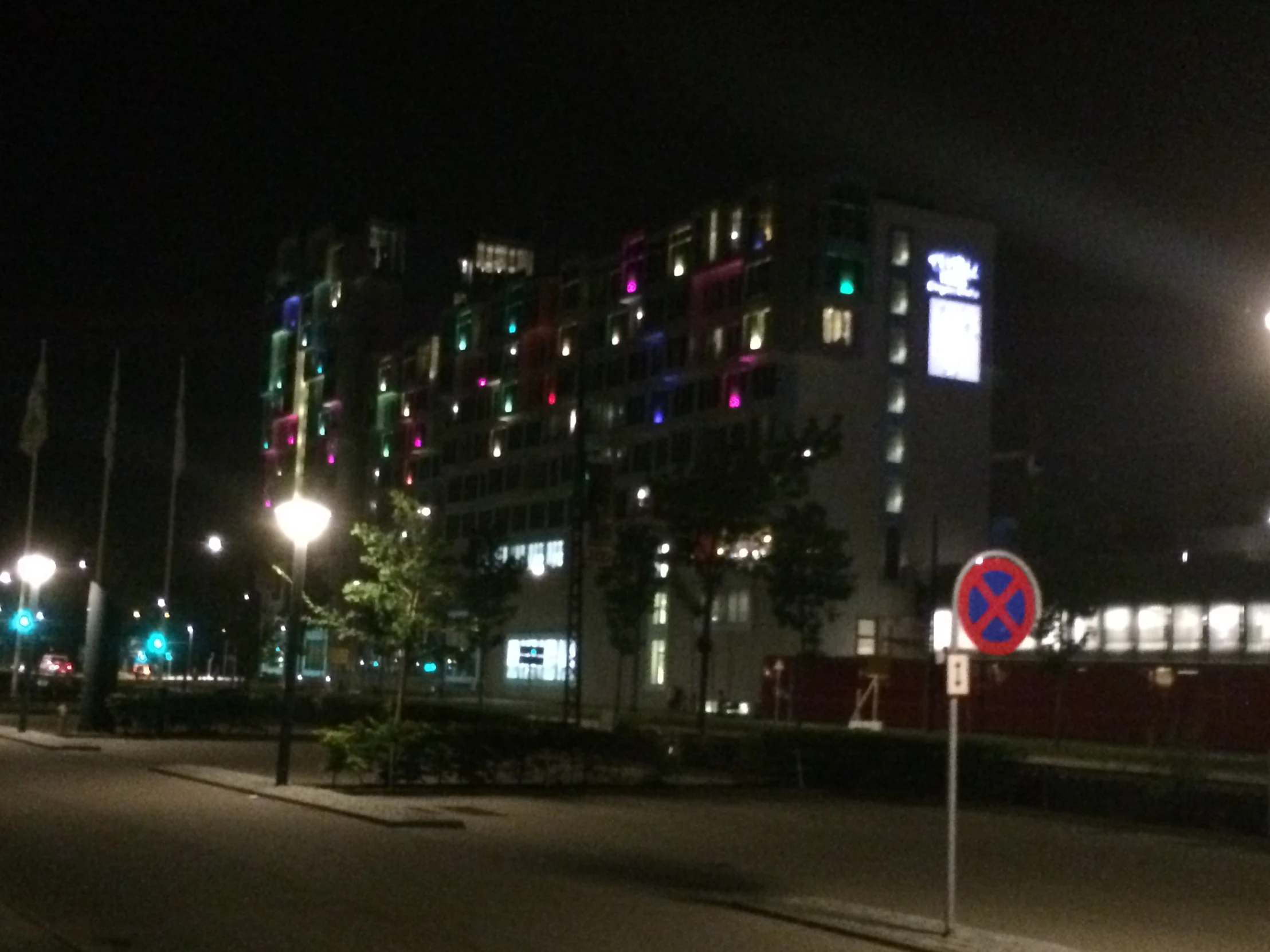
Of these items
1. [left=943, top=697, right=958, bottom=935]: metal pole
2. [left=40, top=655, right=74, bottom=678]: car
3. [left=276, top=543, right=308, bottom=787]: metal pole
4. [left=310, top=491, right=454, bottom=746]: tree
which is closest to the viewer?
[left=943, top=697, right=958, bottom=935]: metal pole

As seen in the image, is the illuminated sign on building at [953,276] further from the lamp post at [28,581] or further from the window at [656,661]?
the lamp post at [28,581]

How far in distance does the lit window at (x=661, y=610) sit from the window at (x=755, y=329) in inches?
489

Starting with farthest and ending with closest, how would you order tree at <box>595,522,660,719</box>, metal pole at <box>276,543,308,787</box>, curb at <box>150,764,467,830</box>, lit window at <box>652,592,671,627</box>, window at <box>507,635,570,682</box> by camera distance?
1. window at <box>507,635,570,682</box>
2. lit window at <box>652,592,671,627</box>
3. tree at <box>595,522,660,719</box>
4. metal pole at <box>276,543,308,787</box>
5. curb at <box>150,764,467,830</box>

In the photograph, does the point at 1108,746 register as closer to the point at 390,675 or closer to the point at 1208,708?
the point at 1208,708

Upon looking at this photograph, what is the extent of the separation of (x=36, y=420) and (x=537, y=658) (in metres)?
48.6

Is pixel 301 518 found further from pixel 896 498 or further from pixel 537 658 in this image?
pixel 537 658

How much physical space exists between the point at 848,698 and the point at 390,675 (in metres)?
38.1

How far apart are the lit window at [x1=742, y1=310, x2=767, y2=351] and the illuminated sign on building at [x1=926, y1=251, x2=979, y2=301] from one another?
28.0ft

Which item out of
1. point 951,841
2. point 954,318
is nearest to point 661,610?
point 954,318

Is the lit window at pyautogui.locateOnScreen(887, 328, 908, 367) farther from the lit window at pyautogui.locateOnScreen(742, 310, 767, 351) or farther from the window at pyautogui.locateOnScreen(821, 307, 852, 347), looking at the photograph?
the lit window at pyautogui.locateOnScreen(742, 310, 767, 351)

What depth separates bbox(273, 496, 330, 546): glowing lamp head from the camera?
29047 millimetres

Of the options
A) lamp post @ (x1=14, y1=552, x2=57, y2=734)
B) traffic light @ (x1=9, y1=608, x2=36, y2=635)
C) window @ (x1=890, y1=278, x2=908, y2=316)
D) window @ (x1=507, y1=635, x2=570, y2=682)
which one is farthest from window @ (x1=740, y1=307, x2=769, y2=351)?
traffic light @ (x1=9, y1=608, x2=36, y2=635)

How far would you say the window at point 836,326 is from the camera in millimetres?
81562

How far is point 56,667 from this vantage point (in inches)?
2963
